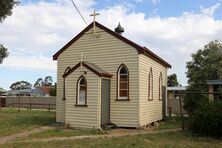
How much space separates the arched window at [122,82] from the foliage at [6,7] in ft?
22.2

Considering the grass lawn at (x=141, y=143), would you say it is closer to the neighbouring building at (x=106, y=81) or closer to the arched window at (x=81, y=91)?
the neighbouring building at (x=106, y=81)

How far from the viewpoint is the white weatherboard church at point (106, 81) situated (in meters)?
18.4

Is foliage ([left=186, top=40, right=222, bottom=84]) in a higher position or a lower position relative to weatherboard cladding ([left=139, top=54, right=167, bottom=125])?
higher

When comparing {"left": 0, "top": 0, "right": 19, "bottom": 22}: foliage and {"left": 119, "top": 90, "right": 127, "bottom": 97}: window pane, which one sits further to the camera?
{"left": 119, "top": 90, "right": 127, "bottom": 97}: window pane

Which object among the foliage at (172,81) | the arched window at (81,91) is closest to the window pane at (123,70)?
the arched window at (81,91)

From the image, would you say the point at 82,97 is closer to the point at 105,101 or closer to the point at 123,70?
the point at 105,101

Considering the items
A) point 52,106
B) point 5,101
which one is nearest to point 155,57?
point 52,106

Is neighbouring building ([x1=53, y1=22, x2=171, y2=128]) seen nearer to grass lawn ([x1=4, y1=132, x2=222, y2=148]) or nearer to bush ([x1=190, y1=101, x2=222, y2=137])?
bush ([x1=190, y1=101, x2=222, y2=137])

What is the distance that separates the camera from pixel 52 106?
46562 mm

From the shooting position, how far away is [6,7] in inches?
703

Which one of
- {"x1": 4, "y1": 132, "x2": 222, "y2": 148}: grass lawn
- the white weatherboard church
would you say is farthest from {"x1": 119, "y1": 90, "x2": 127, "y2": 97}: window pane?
{"x1": 4, "y1": 132, "x2": 222, "y2": 148}: grass lawn

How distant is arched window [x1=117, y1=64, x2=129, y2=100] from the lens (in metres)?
19.2

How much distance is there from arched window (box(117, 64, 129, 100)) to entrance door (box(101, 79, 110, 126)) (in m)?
0.64

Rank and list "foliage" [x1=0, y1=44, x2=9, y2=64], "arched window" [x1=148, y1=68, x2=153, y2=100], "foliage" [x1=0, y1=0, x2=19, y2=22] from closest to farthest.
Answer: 1. "foliage" [x1=0, y1=0, x2=19, y2=22]
2. "foliage" [x1=0, y1=44, x2=9, y2=64]
3. "arched window" [x1=148, y1=68, x2=153, y2=100]
